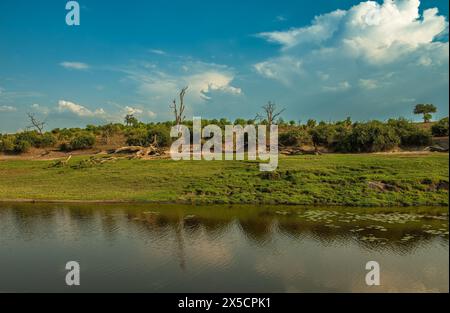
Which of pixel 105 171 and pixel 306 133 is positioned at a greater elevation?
pixel 306 133

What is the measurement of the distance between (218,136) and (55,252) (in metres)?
42.7

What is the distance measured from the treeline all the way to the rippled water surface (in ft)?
76.7

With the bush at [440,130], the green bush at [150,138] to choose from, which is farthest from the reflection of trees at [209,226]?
the bush at [440,130]

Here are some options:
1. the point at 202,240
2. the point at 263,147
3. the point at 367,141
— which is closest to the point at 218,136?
the point at 263,147

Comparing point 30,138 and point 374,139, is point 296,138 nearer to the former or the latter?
point 374,139

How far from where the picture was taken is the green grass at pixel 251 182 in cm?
2562

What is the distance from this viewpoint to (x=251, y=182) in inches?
1151

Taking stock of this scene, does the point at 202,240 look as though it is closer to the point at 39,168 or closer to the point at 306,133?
the point at 39,168

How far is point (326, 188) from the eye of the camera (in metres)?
27.0

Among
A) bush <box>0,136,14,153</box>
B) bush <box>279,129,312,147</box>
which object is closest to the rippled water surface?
bush <box>279,129,312,147</box>

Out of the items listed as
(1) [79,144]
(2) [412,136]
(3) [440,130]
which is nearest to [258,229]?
(2) [412,136]

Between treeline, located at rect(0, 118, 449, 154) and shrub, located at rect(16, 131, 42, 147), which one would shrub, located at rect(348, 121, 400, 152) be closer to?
treeline, located at rect(0, 118, 449, 154)

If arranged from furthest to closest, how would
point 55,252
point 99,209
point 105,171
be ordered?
point 105,171, point 99,209, point 55,252

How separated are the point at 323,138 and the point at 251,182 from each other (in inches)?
978
